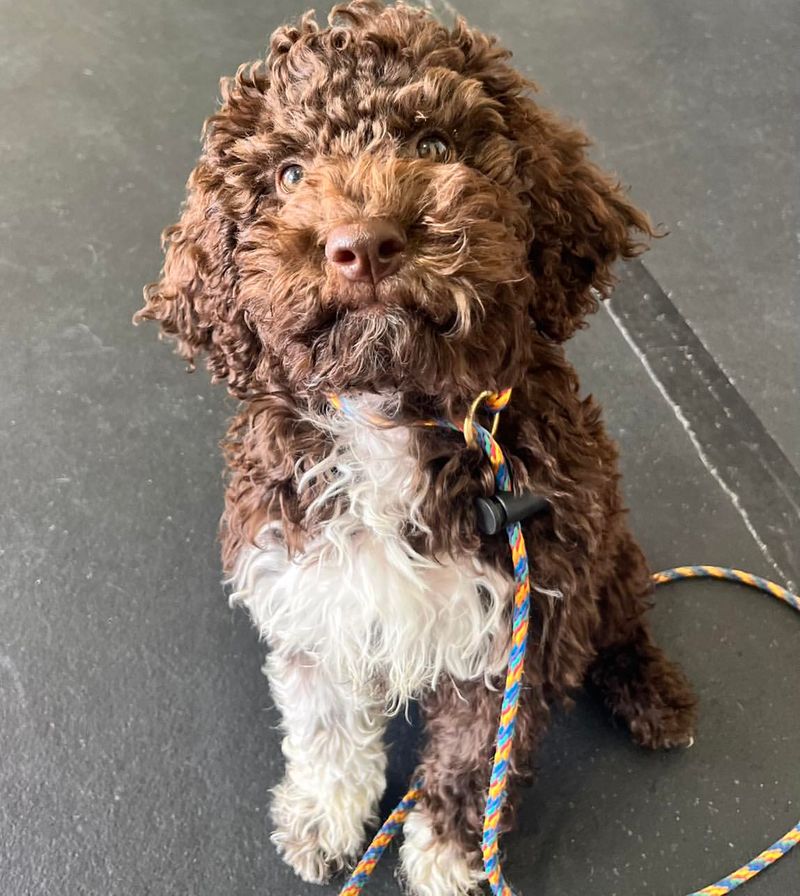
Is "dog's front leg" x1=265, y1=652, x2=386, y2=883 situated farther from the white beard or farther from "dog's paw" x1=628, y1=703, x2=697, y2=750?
"dog's paw" x1=628, y1=703, x2=697, y2=750

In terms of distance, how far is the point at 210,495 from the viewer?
2037 millimetres

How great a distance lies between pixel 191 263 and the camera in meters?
1.21

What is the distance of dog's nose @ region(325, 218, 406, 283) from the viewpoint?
35.3 inches

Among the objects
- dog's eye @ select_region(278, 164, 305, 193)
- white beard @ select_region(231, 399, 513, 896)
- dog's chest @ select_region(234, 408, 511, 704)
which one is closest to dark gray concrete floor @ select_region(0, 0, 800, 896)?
white beard @ select_region(231, 399, 513, 896)

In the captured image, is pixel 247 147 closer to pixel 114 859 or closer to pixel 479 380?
pixel 479 380

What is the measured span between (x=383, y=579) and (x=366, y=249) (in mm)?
509

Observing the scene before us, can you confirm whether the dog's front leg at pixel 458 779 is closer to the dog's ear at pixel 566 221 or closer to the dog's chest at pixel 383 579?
the dog's chest at pixel 383 579

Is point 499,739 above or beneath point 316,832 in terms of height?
above

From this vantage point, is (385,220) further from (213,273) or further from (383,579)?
(383,579)

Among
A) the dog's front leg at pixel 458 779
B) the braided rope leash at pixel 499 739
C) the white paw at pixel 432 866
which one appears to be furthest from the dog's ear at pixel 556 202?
the white paw at pixel 432 866

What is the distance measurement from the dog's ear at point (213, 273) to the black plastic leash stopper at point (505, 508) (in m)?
0.37

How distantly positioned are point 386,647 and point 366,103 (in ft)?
2.38

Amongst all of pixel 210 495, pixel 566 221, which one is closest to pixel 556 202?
pixel 566 221

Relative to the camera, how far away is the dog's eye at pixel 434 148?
1076mm
